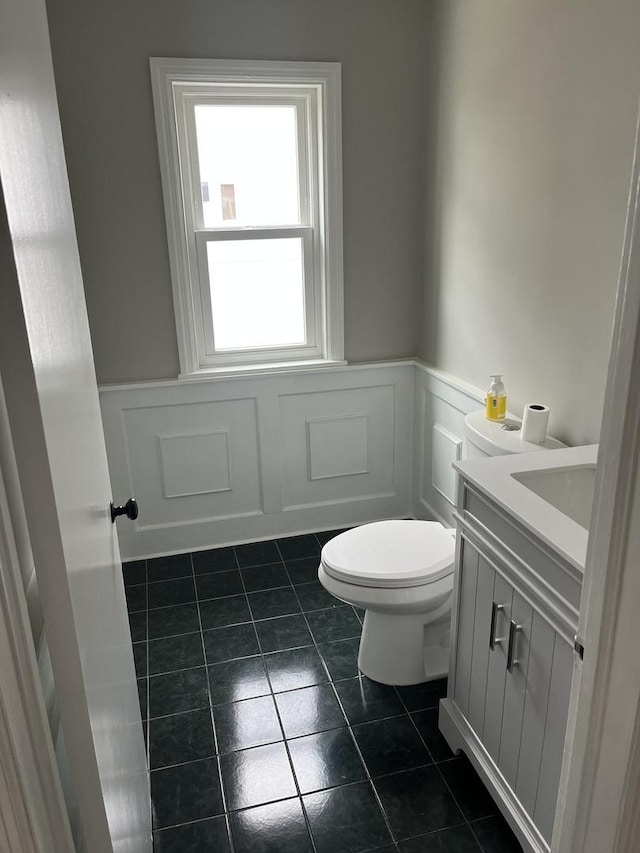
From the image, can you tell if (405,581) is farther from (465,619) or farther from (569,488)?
(569,488)

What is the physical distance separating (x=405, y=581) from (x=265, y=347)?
1.41m

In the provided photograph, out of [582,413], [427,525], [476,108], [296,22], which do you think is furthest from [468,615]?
[296,22]

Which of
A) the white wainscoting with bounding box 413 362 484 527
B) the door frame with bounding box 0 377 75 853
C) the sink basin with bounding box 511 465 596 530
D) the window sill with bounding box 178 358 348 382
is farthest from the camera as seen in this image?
the window sill with bounding box 178 358 348 382

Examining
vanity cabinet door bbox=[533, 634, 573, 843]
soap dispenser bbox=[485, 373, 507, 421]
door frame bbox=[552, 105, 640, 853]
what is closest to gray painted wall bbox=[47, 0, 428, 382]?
soap dispenser bbox=[485, 373, 507, 421]

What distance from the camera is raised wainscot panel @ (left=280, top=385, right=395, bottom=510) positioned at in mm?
3021

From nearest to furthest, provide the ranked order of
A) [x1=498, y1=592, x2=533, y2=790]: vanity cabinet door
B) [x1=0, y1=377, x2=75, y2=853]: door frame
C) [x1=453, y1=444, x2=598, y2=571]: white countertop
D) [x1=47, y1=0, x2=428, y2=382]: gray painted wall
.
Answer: [x1=0, y1=377, x2=75, y2=853]: door frame → [x1=453, y1=444, x2=598, y2=571]: white countertop → [x1=498, y1=592, x2=533, y2=790]: vanity cabinet door → [x1=47, y1=0, x2=428, y2=382]: gray painted wall

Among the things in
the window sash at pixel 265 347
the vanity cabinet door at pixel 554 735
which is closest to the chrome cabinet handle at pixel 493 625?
the vanity cabinet door at pixel 554 735

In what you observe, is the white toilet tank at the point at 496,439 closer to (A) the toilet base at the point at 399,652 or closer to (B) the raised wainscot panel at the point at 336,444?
(A) the toilet base at the point at 399,652

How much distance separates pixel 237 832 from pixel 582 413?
1.50 meters

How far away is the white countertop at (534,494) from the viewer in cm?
131

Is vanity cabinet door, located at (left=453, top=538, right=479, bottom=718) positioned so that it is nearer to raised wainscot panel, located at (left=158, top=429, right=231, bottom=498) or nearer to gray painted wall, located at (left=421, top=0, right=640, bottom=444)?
gray painted wall, located at (left=421, top=0, right=640, bottom=444)

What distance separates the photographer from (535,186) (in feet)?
6.76

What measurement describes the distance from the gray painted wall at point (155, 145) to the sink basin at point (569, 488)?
1.50 meters

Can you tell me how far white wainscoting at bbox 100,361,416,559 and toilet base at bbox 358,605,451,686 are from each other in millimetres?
1023
